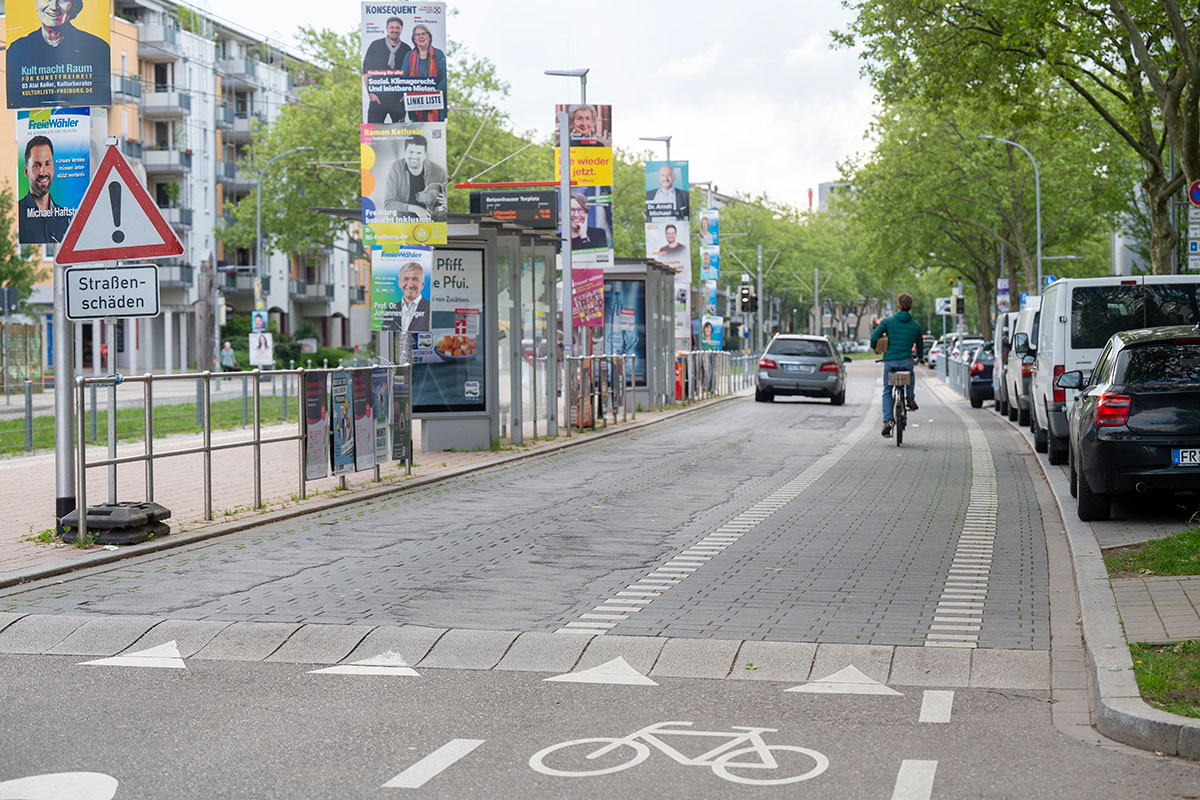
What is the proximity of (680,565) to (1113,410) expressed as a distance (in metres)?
3.94

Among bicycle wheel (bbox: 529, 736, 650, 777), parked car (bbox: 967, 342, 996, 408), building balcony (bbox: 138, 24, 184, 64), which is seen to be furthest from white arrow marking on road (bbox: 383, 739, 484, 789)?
building balcony (bbox: 138, 24, 184, 64)

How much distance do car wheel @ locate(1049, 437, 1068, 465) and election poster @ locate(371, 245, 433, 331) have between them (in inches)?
276

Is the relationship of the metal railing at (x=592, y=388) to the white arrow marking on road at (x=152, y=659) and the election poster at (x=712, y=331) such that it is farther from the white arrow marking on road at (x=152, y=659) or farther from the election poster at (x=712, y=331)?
the election poster at (x=712, y=331)

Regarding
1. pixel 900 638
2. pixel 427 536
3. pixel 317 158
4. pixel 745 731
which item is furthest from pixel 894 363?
pixel 317 158

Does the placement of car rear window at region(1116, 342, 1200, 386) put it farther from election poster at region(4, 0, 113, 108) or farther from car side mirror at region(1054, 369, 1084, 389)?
election poster at region(4, 0, 113, 108)

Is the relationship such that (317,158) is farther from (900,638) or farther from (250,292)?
(900,638)

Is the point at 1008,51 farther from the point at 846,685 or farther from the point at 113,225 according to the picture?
the point at 846,685

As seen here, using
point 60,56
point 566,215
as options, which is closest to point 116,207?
point 60,56

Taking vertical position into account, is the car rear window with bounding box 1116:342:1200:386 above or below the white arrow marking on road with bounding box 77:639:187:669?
above

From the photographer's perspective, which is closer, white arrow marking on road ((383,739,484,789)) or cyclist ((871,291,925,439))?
white arrow marking on road ((383,739,484,789))

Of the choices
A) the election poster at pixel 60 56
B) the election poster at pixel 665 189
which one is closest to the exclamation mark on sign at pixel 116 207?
the election poster at pixel 60 56

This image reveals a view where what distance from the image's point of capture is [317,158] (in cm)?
6378

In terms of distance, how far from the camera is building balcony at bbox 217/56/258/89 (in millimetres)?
79662

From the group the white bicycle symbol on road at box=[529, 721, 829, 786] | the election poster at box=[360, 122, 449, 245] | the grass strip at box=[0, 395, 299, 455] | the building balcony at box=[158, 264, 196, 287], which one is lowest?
the white bicycle symbol on road at box=[529, 721, 829, 786]
